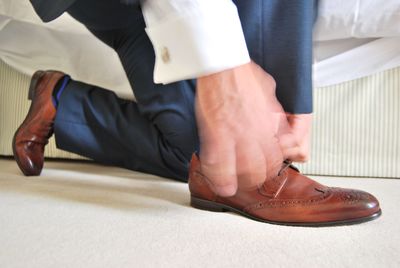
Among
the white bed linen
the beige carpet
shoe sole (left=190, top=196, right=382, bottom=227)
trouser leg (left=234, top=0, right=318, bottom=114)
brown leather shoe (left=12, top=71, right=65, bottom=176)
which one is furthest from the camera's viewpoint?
brown leather shoe (left=12, top=71, right=65, bottom=176)

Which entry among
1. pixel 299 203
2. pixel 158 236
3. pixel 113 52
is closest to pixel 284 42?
pixel 299 203

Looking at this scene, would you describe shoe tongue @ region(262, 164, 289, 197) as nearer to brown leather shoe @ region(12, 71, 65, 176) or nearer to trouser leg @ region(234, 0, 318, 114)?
trouser leg @ region(234, 0, 318, 114)

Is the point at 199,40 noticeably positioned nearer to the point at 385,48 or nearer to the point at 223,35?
the point at 223,35

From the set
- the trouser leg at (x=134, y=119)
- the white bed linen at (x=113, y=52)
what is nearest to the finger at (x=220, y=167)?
the trouser leg at (x=134, y=119)

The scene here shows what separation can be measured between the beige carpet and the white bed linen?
0.30 m

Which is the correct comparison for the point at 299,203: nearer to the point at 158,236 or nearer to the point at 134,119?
the point at 158,236

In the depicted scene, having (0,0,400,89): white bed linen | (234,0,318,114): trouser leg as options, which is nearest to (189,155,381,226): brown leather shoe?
(234,0,318,114): trouser leg

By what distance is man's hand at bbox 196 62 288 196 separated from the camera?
1.50 ft

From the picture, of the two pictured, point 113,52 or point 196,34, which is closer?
point 196,34

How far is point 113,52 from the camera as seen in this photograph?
3.20 ft

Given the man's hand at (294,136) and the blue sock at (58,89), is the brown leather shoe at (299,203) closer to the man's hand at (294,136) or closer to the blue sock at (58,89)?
the man's hand at (294,136)

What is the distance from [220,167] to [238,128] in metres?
0.08

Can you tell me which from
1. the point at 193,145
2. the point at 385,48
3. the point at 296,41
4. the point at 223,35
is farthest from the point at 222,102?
the point at 385,48

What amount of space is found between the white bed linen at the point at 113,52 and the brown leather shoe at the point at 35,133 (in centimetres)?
15
